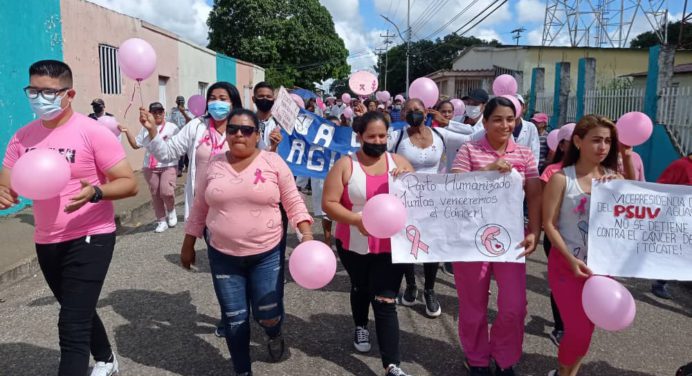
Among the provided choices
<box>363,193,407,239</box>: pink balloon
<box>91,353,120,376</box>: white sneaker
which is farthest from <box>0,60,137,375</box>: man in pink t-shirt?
<box>363,193,407,239</box>: pink balloon

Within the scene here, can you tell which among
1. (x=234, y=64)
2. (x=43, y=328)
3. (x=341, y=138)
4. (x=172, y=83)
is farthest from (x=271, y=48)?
(x=43, y=328)

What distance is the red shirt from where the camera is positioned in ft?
14.3

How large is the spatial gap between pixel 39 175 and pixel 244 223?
113 centimetres

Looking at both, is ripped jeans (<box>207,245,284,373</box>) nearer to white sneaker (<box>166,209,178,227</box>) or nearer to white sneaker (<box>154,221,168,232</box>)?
white sneaker (<box>154,221,168,232</box>)

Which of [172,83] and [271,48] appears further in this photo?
[271,48]

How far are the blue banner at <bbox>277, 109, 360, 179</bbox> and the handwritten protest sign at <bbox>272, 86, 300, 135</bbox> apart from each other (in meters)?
1.08

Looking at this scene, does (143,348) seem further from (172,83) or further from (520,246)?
(172,83)

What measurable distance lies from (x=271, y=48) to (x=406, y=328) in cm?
3636

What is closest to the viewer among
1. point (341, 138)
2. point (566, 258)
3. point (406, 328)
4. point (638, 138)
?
point (566, 258)

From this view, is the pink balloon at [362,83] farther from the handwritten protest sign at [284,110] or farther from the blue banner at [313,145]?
the handwritten protest sign at [284,110]

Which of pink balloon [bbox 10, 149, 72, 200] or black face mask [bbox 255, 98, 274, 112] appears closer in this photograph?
pink balloon [bbox 10, 149, 72, 200]

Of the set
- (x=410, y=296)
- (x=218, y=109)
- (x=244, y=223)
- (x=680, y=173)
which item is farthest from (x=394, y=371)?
(x=680, y=173)

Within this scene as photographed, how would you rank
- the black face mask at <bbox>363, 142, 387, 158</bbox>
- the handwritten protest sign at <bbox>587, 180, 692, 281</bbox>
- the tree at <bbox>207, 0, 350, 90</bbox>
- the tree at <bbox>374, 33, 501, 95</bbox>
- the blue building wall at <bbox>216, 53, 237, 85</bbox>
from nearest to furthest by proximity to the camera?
1. the handwritten protest sign at <bbox>587, 180, 692, 281</bbox>
2. the black face mask at <bbox>363, 142, 387, 158</bbox>
3. the blue building wall at <bbox>216, 53, 237, 85</bbox>
4. the tree at <bbox>207, 0, 350, 90</bbox>
5. the tree at <bbox>374, 33, 501, 95</bbox>

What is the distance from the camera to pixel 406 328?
4.46 metres
